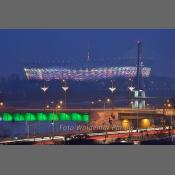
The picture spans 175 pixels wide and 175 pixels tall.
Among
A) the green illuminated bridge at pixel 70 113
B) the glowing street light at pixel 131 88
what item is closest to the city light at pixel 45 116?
the green illuminated bridge at pixel 70 113

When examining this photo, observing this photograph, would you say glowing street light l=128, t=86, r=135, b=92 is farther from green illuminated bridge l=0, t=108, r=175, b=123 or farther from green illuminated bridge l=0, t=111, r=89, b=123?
green illuminated bridge l=0, t=111, r=89, b=123

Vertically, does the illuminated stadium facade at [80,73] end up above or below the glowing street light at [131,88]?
above

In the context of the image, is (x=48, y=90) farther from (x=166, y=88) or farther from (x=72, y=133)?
(x=166, y=88)

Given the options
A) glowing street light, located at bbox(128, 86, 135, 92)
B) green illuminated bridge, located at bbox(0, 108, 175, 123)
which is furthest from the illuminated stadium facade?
green illuminated bridge, located at bbox(0, 108, 175, 123)

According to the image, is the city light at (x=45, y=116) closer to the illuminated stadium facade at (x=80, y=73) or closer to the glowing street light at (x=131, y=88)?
the illuminated stadium facade at (x=80, y=73)

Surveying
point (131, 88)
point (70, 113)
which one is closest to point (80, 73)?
point (70, 113)

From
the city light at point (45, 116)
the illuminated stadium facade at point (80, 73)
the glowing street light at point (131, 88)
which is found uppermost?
the illuminated stadium facade at point (80, 73)

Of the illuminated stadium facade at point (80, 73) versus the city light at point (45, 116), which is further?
the city light at point (45, 116)

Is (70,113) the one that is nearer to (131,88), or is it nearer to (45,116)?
(45,116)
